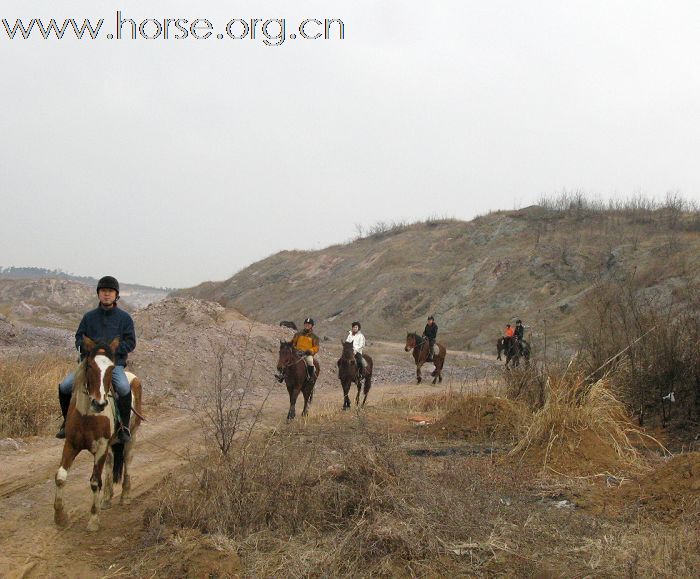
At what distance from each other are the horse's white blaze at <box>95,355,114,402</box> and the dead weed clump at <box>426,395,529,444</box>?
605 centimetres

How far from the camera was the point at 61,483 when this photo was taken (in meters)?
6.07

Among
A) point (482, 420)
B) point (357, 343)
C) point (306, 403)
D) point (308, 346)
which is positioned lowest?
point (306, 403)

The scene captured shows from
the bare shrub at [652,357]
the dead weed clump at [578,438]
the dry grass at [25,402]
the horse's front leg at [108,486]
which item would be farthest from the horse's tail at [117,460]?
the bare shrub at [652,357]

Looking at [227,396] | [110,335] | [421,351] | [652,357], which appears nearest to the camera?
[110,335]

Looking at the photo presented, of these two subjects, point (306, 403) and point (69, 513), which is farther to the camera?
point (306, 403)

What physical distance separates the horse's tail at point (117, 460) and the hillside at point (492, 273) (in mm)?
30612

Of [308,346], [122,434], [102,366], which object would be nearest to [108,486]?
[122,434]

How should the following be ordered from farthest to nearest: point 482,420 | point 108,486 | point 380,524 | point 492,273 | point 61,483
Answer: point 492,273 → point 482,420 → point 108,486 → point 61,483 → point 380,524

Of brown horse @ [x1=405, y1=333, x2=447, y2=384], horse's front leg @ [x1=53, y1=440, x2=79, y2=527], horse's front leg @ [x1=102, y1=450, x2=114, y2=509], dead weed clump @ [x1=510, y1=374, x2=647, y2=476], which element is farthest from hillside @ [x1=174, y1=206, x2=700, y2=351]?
horse's front leg @ [x1=53, y1=440, x2=79, y2=527]

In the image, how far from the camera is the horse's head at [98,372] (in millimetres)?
6055

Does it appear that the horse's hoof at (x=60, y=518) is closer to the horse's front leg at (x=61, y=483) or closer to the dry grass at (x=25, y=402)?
the horse's front leg at (x=61, y=483)

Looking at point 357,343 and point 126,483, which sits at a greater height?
point 357,343

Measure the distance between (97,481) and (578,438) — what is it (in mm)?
5898

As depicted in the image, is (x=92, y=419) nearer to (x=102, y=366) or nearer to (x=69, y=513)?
(x=102, y=366)
